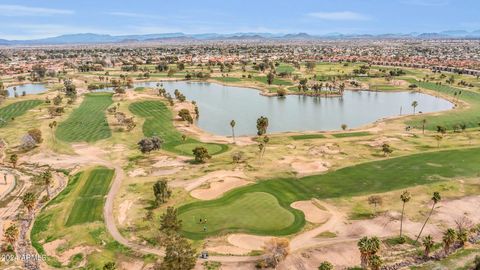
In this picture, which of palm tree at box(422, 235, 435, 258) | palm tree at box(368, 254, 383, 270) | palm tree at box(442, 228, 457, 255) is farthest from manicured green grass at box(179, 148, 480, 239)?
palm tree at box(442, 228, 457, 255)

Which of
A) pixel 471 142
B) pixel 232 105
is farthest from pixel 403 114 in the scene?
pixel 232 105

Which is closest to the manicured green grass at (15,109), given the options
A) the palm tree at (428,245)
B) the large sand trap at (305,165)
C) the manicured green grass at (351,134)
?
the large sand trap at (305,165)

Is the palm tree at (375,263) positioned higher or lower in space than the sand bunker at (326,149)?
lower

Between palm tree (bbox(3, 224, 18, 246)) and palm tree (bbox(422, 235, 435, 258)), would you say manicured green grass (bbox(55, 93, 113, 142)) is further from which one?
palm tree (bbox(422, 235, 435, 258))

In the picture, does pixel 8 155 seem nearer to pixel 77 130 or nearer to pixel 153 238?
pixel 77 130

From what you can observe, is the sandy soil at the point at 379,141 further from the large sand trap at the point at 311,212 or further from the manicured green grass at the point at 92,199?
the manicured green grass at the point at 92,199

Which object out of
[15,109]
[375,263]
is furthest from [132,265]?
[15,109]
